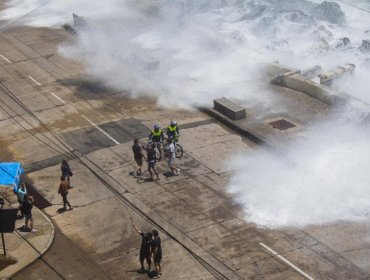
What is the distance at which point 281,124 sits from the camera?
→ 28672 millimetres

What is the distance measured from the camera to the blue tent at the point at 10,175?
20828mm

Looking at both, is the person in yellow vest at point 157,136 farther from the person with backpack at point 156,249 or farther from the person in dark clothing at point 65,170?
the person with backpack at point 156,249


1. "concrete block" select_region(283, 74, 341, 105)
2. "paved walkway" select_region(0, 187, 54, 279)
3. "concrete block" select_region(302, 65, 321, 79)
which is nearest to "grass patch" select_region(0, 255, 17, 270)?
"paved walkway" select_region(0, 187, 54, 279)

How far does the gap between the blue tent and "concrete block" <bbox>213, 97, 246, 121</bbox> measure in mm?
10204

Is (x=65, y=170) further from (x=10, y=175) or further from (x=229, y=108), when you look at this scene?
(x=229, y=108)

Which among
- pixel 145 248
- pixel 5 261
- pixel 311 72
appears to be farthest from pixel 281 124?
pixel 5 261

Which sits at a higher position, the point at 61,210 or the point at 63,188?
the point at 63,188

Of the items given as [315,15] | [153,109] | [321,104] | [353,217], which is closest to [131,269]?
[353,217]

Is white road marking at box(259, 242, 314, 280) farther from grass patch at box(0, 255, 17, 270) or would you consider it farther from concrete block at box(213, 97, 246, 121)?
concrete block at box(213, 97, 246, 121)

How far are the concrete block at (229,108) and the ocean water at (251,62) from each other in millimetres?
1293

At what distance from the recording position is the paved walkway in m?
19.2

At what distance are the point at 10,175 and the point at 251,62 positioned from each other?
17409 mm

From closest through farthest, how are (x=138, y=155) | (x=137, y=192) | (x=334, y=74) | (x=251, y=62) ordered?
(x=137, y=192) → (x=138, y=155) → (x=334, y=74) → (x=251, y=62)

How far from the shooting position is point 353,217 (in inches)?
836
